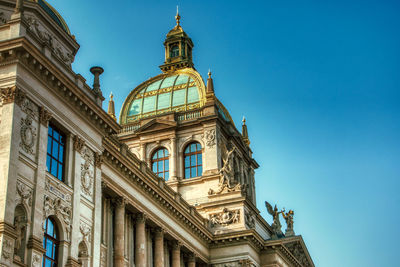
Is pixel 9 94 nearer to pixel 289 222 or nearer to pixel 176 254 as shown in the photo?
pixel 176 254

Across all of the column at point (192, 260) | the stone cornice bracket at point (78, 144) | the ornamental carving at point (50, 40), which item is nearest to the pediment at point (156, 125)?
the column at point (192, 260)

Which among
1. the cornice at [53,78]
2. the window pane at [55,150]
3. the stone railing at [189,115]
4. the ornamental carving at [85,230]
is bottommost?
the ornamental carving at [85,230]

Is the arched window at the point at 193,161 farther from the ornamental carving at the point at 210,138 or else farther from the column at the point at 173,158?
the ornamental carving at the point at 210,138

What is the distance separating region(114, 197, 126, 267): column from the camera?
37.2 metres

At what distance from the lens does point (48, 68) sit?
2978cm

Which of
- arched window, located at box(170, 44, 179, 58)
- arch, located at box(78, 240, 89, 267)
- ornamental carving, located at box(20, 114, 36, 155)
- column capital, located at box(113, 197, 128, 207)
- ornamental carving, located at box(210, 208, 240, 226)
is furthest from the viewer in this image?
arched window, located at box(170, 44, 179, 58)

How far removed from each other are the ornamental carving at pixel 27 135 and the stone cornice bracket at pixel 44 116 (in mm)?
697

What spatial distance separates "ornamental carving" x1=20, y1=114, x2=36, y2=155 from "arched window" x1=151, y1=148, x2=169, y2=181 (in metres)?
31.6

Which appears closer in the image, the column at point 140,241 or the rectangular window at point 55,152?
the rectangular window at point 55,152

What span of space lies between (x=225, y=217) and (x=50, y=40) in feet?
76.1

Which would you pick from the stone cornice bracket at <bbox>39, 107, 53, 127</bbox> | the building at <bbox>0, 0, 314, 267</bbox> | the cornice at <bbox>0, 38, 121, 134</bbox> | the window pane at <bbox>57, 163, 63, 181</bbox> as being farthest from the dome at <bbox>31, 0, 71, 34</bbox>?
the window pane at <bbox>57, 163, 63, 181</bbox>

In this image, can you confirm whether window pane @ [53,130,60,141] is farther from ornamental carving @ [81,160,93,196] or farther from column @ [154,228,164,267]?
column @ [154,228,164,267]

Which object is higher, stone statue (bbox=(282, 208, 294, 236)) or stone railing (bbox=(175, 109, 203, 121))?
stone railing (bbox=(175, 109, 203, 121))

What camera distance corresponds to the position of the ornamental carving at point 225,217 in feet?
169
